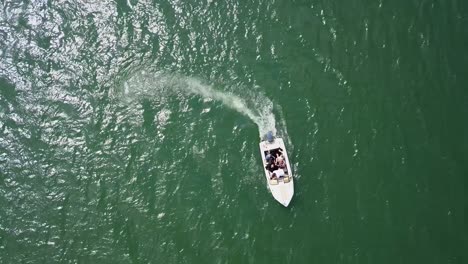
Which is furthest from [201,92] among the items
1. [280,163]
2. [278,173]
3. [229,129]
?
[278,173]

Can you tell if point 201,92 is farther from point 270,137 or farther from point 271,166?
point 271,166

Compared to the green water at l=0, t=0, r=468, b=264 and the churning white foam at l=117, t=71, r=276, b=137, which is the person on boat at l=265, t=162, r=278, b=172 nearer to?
the green water at l=0, t=0, r=468, b=264

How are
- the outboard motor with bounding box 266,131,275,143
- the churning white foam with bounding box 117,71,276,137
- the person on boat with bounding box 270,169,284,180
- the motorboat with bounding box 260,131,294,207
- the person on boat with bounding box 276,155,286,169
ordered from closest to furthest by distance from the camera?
1. the motorboat with bounding box 260,131,294,207
2. the person on boat with bounding box 270,169,284,180
3. the person on boat with bounding box 276,155,286,169
4. the outboard motor with bounding box 266,131,275,143
5. the churning white foam with bounding box 117,71,276,137

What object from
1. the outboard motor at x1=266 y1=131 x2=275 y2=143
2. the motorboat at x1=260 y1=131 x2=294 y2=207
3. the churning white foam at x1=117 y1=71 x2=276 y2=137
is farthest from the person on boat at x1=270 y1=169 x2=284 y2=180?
the churning white foam at x1=117 y1=71 x2=276 y2=137

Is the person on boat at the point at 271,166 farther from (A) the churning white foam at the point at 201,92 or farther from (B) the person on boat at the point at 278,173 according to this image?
(A) the churning white foam at the point at 201,92

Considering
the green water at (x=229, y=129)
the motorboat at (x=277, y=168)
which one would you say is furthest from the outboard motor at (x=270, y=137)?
the green water at (x=229, y=129)
